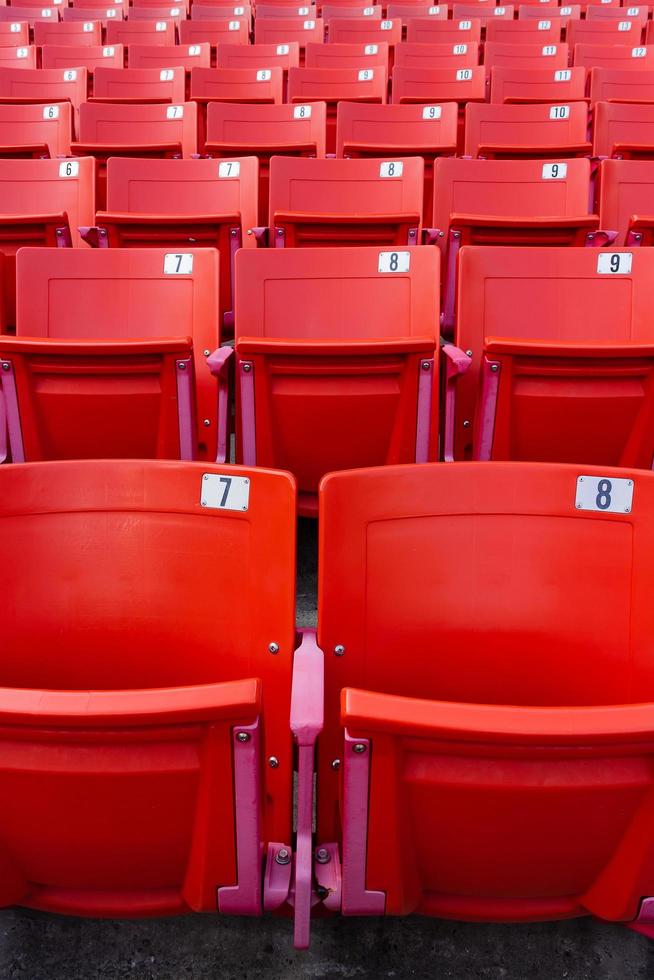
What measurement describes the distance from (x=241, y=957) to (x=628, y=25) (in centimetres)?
405

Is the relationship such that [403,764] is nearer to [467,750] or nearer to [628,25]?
[467,750]

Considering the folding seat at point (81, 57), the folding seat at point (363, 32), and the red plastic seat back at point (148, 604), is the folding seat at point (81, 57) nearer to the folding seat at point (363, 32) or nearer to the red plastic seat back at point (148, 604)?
the folding seat at point (363, 32)

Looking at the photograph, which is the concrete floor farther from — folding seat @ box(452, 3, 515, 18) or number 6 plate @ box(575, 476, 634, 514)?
folding seat @ box(452, 3, 515, 18)

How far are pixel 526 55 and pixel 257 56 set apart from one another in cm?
108

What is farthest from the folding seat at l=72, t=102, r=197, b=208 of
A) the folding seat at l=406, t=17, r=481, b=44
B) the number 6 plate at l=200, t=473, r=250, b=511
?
the number 6 plate at l=200, t=473, r=250, b=511

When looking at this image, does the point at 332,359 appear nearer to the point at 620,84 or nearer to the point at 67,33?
the point at 620,84

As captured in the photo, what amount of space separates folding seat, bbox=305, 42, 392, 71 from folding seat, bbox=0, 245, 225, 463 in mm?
2258

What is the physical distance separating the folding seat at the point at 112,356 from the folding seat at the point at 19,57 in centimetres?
243

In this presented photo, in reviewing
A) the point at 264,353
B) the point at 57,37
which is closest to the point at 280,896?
the point at 264,353

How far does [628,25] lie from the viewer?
11.6 ft

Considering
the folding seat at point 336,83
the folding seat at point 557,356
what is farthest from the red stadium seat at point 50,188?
the folding seat at point 336,83

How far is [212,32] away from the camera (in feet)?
11.8

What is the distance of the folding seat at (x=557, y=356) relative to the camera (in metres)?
1.04

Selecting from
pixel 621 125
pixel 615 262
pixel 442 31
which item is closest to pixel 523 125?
pixel 621 125
